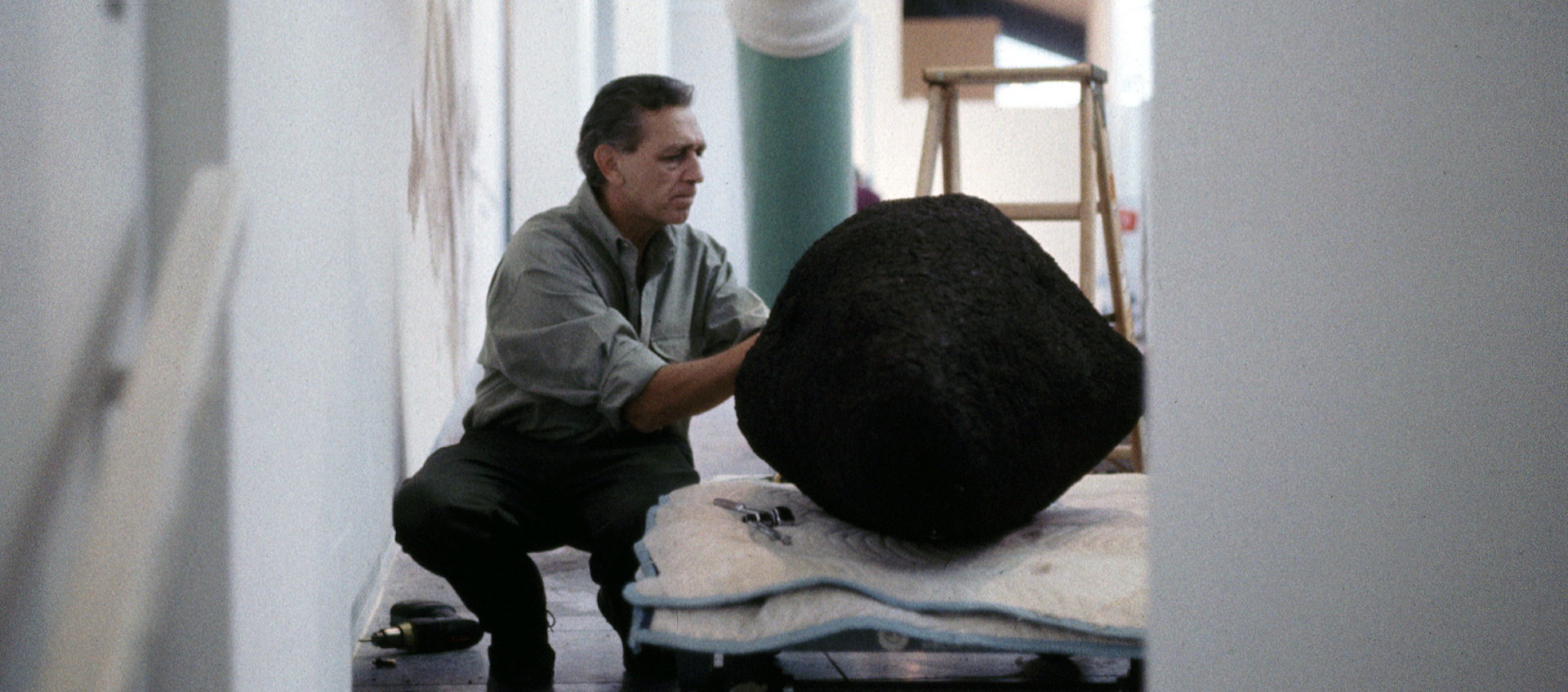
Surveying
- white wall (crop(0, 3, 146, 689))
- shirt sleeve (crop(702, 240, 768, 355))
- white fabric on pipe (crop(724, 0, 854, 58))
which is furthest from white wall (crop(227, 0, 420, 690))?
white fabric on pipe (crop(724, 0, 854, 58))

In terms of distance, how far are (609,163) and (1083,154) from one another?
1.04 m

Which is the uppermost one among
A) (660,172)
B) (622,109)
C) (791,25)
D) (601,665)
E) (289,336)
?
(791,25)

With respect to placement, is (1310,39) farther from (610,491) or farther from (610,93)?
(610,93)

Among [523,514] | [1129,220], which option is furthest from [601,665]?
[1129,220]

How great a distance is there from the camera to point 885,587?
3.91 ft

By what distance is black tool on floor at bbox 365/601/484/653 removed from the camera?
6.22ft

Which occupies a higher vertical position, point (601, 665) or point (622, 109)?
point (622, 109)

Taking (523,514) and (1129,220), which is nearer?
(523,514)

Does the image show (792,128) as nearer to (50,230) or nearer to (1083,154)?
(1083,154)

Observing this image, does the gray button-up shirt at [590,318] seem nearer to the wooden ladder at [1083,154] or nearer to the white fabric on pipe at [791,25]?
the wooden ladder at [1083,154]

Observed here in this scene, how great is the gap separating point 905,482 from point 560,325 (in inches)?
29.7

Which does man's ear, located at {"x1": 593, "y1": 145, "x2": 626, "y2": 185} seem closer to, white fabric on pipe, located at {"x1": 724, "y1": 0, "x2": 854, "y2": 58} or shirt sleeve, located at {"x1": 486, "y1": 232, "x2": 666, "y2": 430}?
shirt sleeve, located at {"x1": 486, "y1": 232, "x2": 666, "y2": 430}

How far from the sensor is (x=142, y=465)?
0.91m

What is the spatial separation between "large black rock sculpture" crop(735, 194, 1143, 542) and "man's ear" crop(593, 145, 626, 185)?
65 cm
